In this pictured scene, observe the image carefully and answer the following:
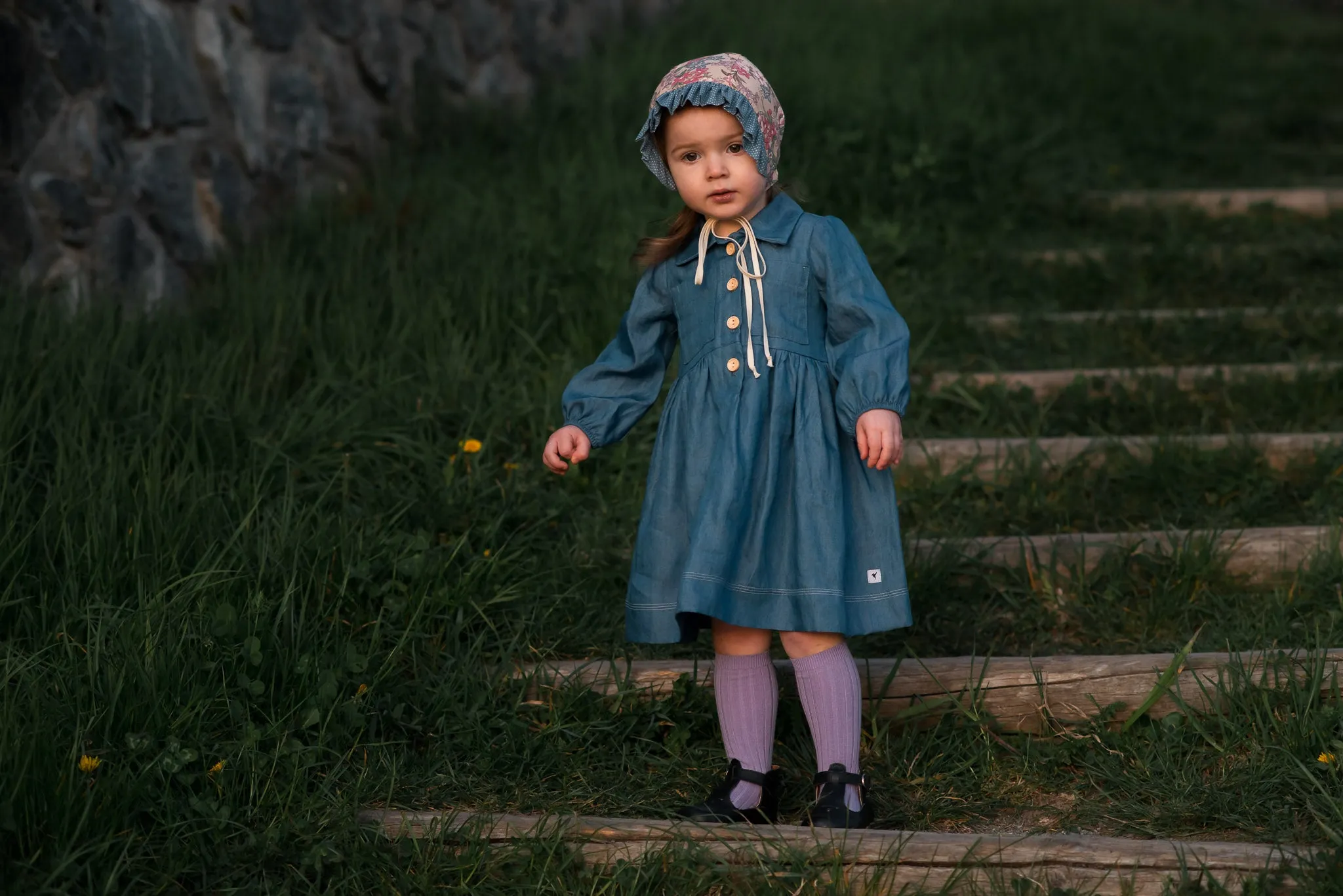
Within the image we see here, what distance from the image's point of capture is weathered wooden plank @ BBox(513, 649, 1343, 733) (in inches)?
98.1

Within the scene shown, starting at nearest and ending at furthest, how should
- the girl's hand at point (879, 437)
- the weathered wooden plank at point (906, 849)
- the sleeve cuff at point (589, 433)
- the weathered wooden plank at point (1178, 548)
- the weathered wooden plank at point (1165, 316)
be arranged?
the weathered wooden plank at point (906, 849) → the girl's hand at point (879, 437) → the sleeve cuff at point (589, 433) → the weathered wooden plank at point (1178, 548) → the weathered wooden plank at point (1165, 316)

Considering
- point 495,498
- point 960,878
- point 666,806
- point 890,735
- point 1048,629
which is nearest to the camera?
point 960,878

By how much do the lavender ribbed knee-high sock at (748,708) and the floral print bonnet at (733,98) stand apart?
0.85m

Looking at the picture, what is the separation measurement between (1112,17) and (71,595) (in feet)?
25.4

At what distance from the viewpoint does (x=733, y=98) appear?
2186mm

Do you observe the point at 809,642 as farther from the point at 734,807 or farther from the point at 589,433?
the point at 589,433

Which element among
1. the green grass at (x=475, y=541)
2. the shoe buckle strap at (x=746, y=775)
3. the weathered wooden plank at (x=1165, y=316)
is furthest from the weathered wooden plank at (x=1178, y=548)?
the weathered wooden plank at (x=1165, y=316)

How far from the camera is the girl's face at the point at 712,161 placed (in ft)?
7.31

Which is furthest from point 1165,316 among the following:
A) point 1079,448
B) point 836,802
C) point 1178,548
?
point 836,802

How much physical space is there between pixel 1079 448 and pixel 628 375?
1.65m

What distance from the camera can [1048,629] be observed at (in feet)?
9.71

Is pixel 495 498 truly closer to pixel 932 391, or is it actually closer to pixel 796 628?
pixel 796 628

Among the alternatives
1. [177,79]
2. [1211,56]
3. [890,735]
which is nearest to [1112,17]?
[1211,56]

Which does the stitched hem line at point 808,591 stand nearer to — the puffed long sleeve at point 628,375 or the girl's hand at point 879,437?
the girl's hand at point 879,437
